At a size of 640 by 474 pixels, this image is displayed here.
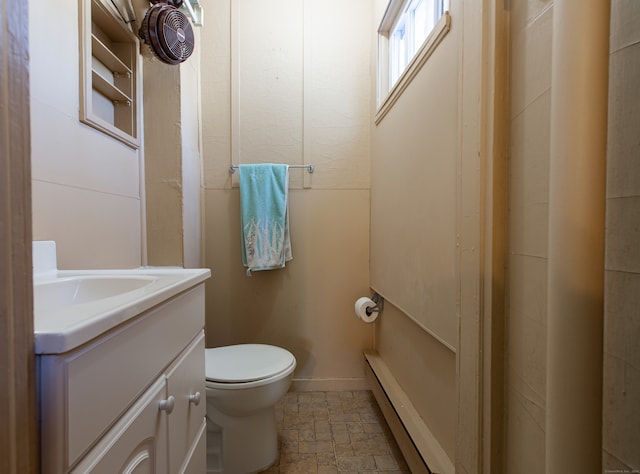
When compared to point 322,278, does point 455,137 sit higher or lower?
higher

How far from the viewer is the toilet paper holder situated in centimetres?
172

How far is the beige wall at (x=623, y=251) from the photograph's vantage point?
37cm

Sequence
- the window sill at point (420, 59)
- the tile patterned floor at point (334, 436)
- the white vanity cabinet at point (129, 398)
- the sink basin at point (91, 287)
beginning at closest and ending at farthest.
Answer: the white vanity cabinet at point (129, 398), the sink basin at point (91, 287), the window sill at point (420, 59), the tile patterned floor at point (334, 436)

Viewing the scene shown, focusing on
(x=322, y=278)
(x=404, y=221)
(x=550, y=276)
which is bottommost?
(x=322, y=278)

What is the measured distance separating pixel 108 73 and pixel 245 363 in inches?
54.8

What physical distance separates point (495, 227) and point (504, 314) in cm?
19

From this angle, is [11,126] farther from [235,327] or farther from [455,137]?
[235,327]

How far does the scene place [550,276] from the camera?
442 millimetres

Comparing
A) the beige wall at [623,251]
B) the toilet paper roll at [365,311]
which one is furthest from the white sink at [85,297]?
the toilet paper roll at [365,311]

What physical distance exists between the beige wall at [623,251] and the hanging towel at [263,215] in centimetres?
152

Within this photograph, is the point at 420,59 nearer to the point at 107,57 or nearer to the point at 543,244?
the point at 543,244

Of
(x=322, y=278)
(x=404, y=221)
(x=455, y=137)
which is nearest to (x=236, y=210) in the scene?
(x=322, y=278)

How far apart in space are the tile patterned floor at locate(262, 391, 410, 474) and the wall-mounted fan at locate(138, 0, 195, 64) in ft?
6.03

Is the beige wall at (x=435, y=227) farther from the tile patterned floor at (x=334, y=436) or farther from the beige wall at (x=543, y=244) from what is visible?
the tile patterned floor at (x=334, y=436)
